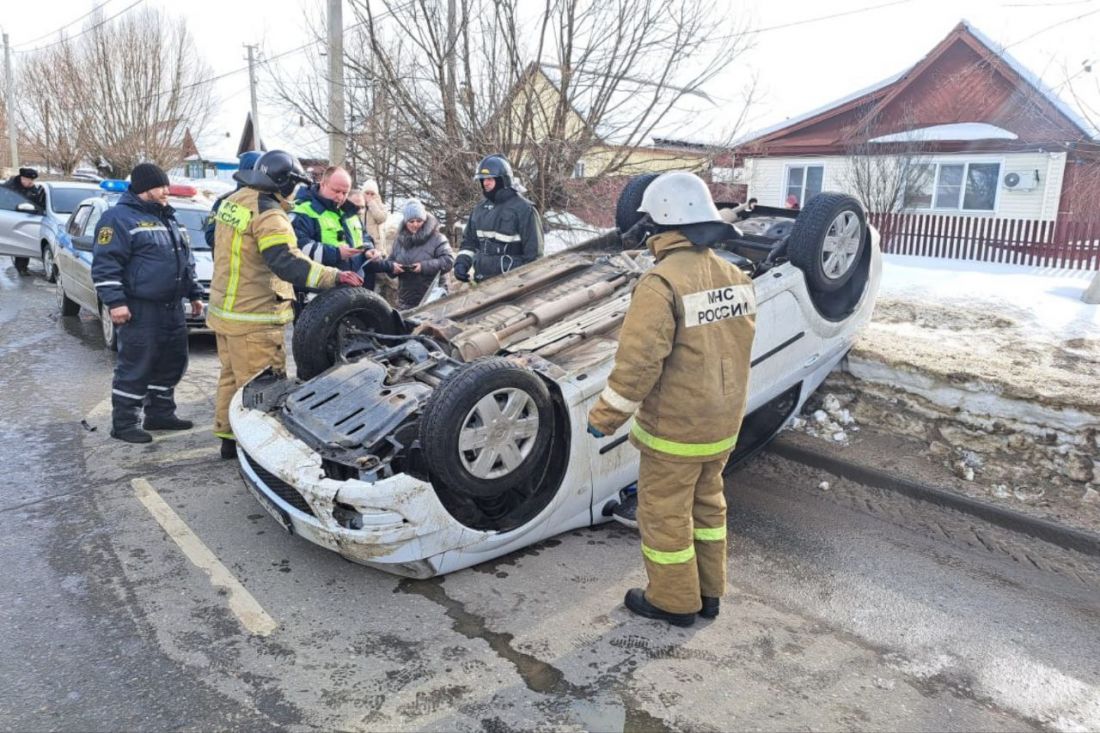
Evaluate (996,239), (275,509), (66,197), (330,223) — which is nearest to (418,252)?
(330,223)

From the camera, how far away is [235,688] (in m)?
2.92

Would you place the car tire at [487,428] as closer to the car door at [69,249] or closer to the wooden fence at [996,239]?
the car door at [69,249]

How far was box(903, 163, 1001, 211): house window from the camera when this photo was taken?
1856 cm

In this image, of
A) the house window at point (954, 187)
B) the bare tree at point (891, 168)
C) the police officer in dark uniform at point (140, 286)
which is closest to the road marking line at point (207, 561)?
the police officer in dark uniform at point (140, 286)

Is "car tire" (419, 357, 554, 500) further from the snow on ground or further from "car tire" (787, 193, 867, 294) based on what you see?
the snow on ground

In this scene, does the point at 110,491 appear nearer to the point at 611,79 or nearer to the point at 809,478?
the point at 809,478

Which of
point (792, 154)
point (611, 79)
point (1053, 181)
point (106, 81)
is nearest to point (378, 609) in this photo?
point (611, 79)

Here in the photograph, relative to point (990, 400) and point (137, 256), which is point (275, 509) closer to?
point (137, 256)

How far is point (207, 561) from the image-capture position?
12.8 ft

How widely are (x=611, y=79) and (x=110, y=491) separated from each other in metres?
8.26

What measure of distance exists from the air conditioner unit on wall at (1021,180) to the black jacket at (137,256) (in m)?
18.0

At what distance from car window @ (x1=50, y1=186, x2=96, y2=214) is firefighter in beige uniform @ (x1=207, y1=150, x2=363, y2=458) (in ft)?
29.3

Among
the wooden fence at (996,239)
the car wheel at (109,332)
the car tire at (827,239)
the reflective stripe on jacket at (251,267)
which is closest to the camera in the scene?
the car tire at (827,239)

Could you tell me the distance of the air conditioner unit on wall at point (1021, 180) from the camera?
1786 cm
